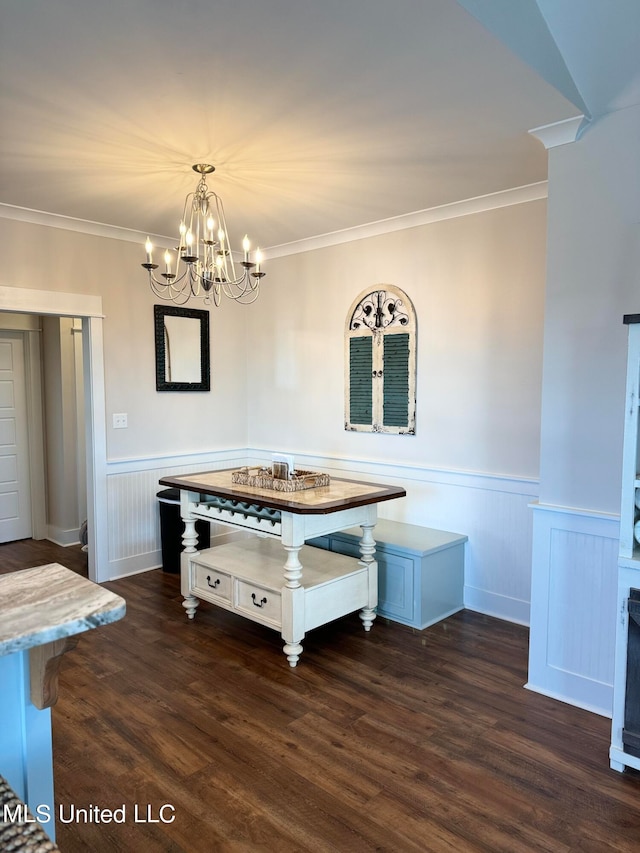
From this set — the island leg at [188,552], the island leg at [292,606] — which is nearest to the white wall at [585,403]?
the island leg at [292,606]

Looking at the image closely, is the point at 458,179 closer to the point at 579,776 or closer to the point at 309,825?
the point at 579,776

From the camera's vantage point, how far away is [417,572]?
344 cm

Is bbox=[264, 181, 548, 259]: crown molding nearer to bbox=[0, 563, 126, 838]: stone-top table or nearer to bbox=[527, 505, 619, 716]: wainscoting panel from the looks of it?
bbox=[527, 505, 619, 716]: wainscoting panel

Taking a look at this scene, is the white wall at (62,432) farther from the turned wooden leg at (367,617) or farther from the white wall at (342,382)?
the turned wooden leg at (367,617)

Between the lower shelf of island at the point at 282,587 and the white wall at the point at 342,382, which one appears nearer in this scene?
the lower shelf of island at the point at 282,587

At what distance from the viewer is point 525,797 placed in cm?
204

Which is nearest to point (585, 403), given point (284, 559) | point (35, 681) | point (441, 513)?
point (441, 513)

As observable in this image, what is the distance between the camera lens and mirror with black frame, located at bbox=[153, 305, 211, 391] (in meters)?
4.61

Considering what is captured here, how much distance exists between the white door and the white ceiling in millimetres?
2301

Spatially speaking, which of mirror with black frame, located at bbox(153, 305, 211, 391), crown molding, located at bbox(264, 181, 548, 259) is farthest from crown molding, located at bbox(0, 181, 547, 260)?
mirror with black frame, located at bbox(153, 305, 211, 391)

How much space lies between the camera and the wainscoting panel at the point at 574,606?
8.32 feet

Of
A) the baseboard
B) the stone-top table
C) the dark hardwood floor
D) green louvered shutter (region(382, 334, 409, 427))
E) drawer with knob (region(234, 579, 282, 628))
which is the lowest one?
the dark hardwood floor

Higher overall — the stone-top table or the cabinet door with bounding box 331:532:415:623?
the stone-top table

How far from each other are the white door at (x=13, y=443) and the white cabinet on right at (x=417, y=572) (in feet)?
10.8
